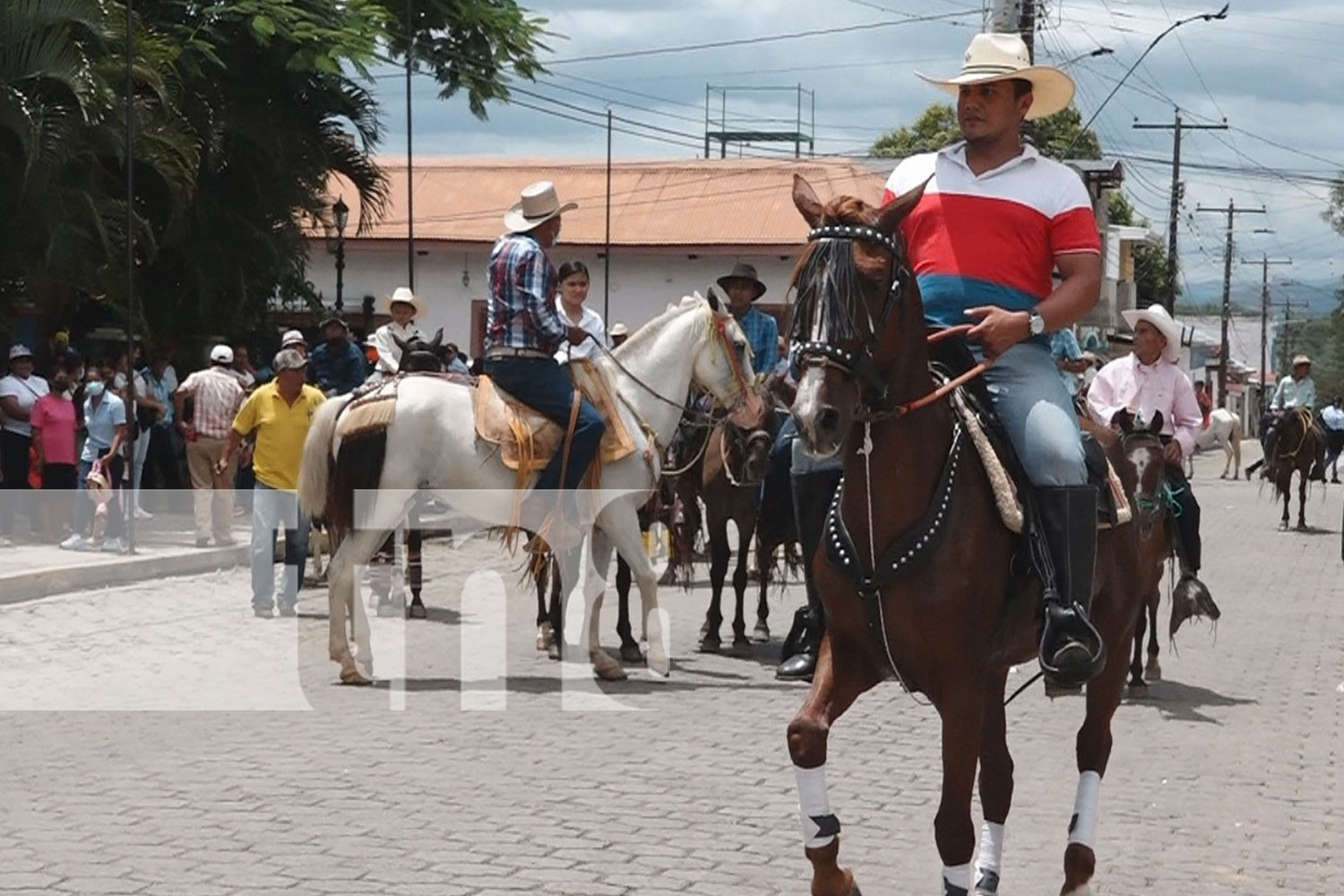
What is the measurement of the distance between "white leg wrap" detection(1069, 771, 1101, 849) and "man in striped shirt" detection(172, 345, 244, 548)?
1444 cm

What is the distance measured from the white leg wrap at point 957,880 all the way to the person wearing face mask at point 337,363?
44.1 feet

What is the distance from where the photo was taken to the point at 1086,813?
7141 millimetres

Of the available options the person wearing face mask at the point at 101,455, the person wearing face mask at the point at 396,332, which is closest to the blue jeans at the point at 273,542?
the person wearing face mask at the point at 396,332

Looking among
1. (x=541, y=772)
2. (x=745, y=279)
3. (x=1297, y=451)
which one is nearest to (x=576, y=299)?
(x=745, y=279)

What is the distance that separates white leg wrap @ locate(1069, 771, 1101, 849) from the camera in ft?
23.3

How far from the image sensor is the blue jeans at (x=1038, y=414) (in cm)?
645

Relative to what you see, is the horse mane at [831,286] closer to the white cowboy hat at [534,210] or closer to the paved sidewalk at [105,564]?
the white cowboy hat at [534,210]

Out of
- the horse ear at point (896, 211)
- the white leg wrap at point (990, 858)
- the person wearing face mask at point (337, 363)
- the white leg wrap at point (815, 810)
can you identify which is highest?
the horse ear at point (896, 211)

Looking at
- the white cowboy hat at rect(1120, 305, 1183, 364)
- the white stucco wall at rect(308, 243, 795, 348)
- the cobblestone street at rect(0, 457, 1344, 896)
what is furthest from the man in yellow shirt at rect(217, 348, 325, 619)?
the white stucco wall at rect(308, 243, 795, 348)

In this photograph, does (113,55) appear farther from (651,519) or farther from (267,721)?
(267,721)

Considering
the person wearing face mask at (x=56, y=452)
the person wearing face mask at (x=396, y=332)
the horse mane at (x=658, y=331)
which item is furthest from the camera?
the person wearing face mask at (x=56, y=452)

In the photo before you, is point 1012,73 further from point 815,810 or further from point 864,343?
point 815,810

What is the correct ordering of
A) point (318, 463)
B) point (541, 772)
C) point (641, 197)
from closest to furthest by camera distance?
point (541, 772) → point (318, 463) → point (641, 197)

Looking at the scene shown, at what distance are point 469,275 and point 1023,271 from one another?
48.0m
